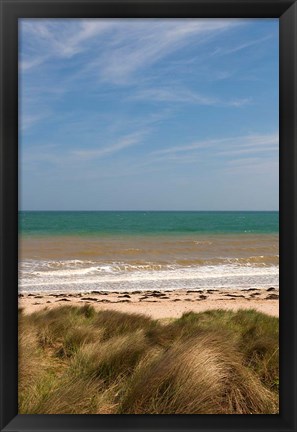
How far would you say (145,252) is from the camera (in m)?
14.7

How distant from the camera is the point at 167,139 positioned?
864 inches

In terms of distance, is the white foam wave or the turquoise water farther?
the turquoise water

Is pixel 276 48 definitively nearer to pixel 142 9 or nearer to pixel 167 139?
pixel 142 9

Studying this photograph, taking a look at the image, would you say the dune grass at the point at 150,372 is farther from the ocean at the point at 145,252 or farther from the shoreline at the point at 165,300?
the shoreline at the point at 165,300

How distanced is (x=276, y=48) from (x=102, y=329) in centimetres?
208

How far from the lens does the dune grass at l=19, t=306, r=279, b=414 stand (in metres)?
1.49

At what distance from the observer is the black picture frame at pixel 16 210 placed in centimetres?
125

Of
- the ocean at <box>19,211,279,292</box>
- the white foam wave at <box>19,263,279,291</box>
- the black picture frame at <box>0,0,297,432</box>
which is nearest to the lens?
the black picture frame at <box>0,0,297,432</box>

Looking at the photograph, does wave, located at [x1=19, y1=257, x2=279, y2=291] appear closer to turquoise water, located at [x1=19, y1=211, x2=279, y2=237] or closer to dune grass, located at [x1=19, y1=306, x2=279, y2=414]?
dune grass, located at [x1=19, y1=306, x2=279, y2=414]

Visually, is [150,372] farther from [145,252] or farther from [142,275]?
[145,252]

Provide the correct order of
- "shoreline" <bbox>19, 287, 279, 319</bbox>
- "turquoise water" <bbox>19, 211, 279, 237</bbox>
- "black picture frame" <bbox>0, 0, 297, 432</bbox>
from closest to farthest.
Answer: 1. "black picture frame" <bbox>0, 0, 297, 432</bbox>
2. "shoreline" <bbox>19, 287, 279, 319</bbox>
3. "turquoise water" <bbox>19, 211, 279, 237</bbox>

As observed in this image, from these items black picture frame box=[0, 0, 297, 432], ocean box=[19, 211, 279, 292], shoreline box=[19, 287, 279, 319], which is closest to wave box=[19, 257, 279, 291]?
ocean box=[19, 211, 279, 292]

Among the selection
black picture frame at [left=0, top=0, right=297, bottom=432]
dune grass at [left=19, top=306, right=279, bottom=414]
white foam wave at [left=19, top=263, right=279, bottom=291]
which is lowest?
white foam wave at [left=19, top=263, right=279, bottom=291]
